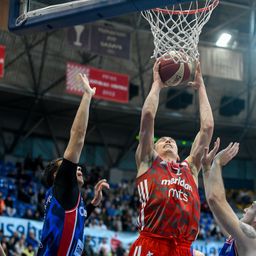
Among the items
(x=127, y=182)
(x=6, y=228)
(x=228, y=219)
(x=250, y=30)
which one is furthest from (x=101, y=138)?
(x=228, y=219)

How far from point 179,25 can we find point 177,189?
89.8 inches

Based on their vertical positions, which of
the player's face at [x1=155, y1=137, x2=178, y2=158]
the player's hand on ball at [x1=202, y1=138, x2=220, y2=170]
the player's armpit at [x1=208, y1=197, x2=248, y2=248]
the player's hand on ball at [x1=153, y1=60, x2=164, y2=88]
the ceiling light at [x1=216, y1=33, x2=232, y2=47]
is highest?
the ceiling light at [x1=216, y1=33, x2=232, y2=47]

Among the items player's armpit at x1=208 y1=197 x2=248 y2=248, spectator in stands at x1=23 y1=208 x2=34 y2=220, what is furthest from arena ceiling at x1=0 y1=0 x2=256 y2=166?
player's armpit at x1=208 y1=197 x2=248 y2=248

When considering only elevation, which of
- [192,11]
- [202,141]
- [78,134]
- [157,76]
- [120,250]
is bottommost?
[120,250]

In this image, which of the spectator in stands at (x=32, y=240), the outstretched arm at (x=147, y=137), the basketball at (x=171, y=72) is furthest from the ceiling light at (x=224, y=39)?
the outstretched arm at (x=147, y=137)

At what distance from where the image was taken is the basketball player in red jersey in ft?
14.8

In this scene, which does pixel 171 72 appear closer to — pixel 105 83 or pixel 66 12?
pixel 66 12

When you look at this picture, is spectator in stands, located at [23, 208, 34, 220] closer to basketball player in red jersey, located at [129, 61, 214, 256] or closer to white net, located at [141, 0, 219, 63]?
white net, located at [141, 0, 219, 63]

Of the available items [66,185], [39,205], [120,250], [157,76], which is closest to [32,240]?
[120,250]

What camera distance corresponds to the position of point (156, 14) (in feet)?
20.6

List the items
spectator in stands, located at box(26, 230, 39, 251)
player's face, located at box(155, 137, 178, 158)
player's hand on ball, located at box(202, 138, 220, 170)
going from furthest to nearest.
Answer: spectator in stands, located at box(26, 230, 39, 251) → player's face, located at box(155, 137, 178, 158) → player's hand on ball, located at box(202, 138, 220, 170)

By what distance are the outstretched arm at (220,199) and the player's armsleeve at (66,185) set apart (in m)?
1.06

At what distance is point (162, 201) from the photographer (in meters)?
4.57

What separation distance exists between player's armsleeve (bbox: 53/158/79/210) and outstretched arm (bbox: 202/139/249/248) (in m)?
1.06
